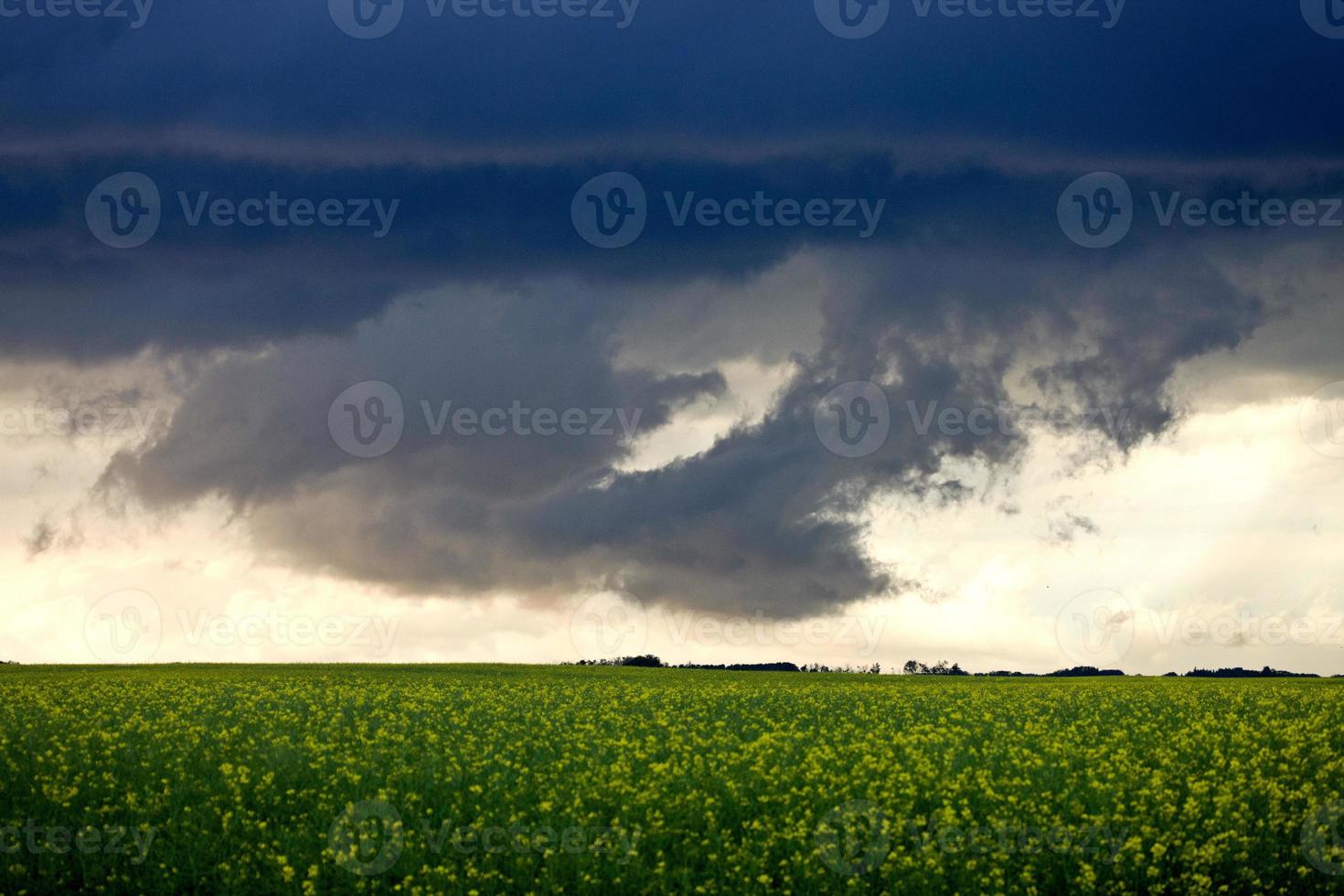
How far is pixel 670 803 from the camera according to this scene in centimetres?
2053

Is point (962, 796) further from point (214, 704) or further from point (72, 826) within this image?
point (214, 704)

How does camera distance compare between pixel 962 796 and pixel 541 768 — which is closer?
pixel 962 796

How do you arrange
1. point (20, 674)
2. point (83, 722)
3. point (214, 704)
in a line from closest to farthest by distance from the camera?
1. point (83, 722)
2. point (214, 704)
3. point (20, 674)

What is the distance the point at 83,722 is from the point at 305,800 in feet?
40.2

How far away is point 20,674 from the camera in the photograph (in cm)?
5828

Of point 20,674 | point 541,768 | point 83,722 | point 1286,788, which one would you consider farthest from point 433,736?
point 20,674

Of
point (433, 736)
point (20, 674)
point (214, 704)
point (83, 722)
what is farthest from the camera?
point (20, 674)

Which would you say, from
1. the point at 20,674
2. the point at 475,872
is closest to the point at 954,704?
the point at 475,872

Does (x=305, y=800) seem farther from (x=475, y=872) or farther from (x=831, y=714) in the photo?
(x=831, y=714)

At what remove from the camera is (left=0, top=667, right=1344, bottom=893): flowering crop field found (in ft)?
60.0

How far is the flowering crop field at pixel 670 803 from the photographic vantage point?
18.3 meters

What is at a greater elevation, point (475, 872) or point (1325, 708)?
point (1325, 708)

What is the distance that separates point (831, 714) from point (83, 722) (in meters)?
22.2

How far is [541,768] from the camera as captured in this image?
76.6ft
